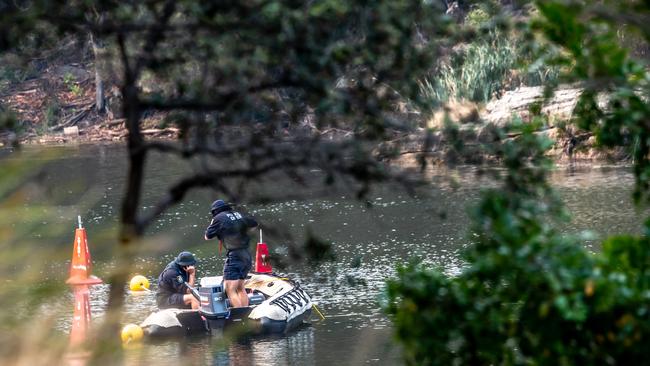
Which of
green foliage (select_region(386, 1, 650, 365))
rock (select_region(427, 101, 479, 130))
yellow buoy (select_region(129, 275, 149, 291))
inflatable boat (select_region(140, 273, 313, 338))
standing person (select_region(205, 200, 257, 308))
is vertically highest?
rock (select_region(427, 101, 479, 130))

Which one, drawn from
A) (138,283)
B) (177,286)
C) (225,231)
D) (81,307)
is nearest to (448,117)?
(225,231)

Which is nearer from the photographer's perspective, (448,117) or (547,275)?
(547,275)

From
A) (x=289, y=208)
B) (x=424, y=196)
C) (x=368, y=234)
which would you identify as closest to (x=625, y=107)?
(x=424, y=196)

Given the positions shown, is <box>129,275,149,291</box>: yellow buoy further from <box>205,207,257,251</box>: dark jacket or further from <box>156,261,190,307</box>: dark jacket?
<box>205,207,257,251</box>: dark jacket

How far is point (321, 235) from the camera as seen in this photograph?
→ 67.5 feet

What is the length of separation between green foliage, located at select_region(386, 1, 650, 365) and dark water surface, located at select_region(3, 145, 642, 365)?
0.57 meters

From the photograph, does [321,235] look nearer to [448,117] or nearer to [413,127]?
[413,127]

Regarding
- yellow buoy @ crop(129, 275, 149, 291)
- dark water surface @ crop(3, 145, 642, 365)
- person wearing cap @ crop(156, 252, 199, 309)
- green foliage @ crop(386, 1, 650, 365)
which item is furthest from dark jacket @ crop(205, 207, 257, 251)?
green foliage @ crop(386, 1, 650, 365)

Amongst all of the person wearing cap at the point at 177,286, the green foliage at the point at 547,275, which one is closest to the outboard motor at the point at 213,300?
the person wearing cap at the point at 177,286

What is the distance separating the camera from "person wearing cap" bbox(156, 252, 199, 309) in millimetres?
14188

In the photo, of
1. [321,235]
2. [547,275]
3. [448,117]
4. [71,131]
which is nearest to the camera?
[547,275]

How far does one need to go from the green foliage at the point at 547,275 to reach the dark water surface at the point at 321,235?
1.86 ft

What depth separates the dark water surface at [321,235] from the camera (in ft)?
15.7

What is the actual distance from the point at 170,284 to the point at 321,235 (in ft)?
21.3
